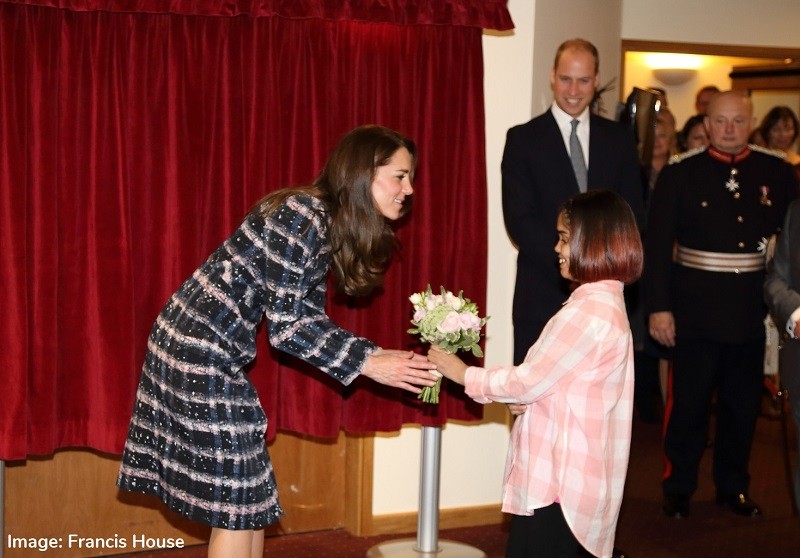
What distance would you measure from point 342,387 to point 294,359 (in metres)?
0.23

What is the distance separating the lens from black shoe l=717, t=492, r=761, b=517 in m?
4.98

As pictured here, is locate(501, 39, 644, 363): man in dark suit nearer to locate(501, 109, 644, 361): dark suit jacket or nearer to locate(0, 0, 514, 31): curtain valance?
locate(501, 109, 644, 361): dark suit jacket

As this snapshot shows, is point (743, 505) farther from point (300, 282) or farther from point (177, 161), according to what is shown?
point (177, 161)

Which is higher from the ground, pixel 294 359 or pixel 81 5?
pixel 81 5

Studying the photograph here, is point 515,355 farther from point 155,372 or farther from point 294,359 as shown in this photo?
point 155,372

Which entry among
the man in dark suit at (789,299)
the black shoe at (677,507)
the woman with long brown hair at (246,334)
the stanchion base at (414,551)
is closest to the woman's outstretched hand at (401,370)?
the woman with long brown hair at (246,334)

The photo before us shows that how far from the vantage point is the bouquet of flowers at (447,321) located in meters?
3.23

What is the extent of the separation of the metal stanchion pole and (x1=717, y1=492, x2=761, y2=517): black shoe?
4.58 feet

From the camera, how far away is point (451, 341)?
3.27 m

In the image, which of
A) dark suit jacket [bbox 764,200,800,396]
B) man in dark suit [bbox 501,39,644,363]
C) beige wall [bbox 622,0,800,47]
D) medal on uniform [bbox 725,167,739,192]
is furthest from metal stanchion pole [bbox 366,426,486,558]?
beige wall [bbox 622,0,800,47]

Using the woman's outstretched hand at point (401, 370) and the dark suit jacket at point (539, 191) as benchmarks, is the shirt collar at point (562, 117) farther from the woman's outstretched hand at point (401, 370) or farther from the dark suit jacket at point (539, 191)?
the woman's outstretched hand at point (401, 370)

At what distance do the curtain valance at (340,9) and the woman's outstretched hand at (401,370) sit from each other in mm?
1468

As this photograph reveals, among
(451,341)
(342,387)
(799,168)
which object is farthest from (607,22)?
(451,341)

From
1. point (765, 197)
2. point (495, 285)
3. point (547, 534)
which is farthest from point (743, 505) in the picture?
point (547, 534)
